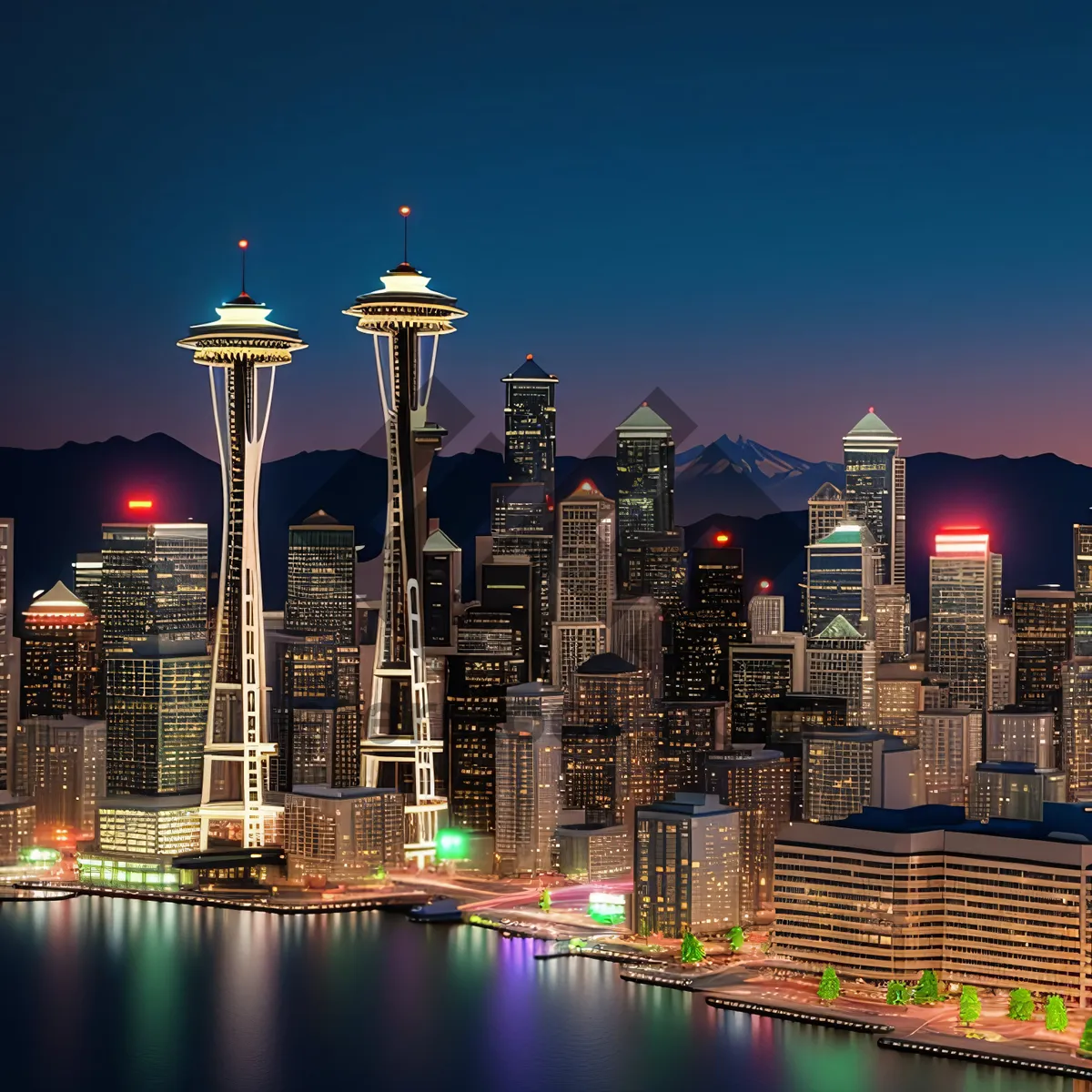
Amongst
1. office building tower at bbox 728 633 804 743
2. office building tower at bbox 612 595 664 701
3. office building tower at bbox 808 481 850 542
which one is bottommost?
office building tower at bbox 728 633 804 743

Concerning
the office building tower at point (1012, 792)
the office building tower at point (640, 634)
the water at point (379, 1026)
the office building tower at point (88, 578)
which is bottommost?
the water at point (379, 1026)

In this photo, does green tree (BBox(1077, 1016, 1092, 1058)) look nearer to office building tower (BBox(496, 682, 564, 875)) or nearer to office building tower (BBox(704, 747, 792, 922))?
office building tower (BBox(704, 747, 792, 922))

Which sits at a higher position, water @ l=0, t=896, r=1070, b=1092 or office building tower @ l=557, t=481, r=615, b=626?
office building tower @ l=557, t=481, r=615, b=626

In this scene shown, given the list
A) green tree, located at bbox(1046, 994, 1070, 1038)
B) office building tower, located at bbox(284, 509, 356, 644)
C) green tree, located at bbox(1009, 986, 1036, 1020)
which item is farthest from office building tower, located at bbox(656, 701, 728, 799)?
green tree, located at bbox(1046, 994, 1070, 1038)

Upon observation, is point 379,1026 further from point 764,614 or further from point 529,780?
point 764,614

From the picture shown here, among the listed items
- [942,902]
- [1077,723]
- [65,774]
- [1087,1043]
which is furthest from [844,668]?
[1087,1043]

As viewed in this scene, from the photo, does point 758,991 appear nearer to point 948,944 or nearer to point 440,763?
point 948,944

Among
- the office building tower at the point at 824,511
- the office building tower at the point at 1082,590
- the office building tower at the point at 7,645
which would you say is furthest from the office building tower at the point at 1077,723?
the office building tower at the point at 7,645

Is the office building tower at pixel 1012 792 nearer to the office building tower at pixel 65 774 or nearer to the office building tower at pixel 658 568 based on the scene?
the office building tower at pixel 658 568
